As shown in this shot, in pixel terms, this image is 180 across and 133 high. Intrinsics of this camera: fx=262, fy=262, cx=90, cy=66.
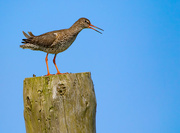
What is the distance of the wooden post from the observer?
4777mm

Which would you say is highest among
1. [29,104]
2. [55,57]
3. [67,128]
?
[55,57]

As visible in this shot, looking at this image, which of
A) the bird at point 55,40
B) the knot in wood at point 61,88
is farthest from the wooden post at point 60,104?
the bird at point 55,40

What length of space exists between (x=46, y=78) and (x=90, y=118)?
1155mm

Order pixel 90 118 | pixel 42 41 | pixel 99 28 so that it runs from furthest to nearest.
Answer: pixel 99 28
pixel 42 41
pixel 90 118

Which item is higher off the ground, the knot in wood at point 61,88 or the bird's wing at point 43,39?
the bird's wing at point 43,39

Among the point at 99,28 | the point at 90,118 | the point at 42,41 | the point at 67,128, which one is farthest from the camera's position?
the point at 99,28

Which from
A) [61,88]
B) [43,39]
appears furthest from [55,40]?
[61,88]

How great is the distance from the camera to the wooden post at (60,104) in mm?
4777

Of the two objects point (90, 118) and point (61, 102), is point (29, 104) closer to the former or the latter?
point (61, 102)

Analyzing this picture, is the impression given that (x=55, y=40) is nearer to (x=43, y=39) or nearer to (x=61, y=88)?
(x=43, y=39)

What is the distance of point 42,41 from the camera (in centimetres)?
732

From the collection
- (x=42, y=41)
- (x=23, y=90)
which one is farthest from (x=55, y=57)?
(x=23, y=90)

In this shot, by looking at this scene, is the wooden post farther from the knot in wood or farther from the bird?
the bird

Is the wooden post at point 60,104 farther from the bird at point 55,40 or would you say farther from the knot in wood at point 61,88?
the bird at point 55,40
